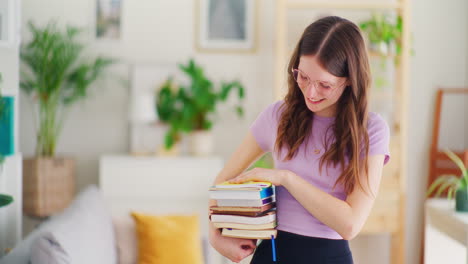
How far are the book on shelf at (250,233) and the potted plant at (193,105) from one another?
2593 millimetres

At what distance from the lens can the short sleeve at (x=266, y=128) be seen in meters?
1.45

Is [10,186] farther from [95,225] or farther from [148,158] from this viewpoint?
[148,158]

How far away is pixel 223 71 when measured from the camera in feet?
13.9

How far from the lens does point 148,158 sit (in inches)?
151

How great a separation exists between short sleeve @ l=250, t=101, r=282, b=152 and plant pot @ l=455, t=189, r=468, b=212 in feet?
6.21

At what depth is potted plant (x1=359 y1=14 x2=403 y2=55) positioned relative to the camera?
3834mm

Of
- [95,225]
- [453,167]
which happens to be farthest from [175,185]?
[453,167]

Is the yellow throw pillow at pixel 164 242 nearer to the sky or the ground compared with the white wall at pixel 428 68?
nearer to the ground

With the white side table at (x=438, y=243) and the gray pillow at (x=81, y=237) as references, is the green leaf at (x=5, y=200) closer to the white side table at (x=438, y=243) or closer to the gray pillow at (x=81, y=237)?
the gray pillow at (x=81, y=237)

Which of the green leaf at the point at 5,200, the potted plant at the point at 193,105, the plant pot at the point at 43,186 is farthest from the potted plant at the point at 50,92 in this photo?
the green leaf at the point at 5,200

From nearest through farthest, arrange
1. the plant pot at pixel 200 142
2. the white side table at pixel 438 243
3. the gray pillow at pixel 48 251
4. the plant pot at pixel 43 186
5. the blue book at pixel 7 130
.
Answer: the gray pillow at pixel 48 251, the blue book at pixel 7 130, the white side table at pixel 438 243, the plant pot at pixel 43 186, the plant pot at pixel 200 142

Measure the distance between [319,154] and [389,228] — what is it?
2.70 meters

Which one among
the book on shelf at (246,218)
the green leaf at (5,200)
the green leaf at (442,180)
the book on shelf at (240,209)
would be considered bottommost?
the green leaf at (442,180)

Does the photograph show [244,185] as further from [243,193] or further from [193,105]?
[193,105]
